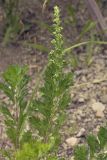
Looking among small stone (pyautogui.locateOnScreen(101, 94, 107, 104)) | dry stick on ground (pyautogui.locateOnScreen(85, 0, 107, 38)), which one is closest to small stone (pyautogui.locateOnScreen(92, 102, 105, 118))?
small stone (pyautogui.locateOnScreen(101, 94, 107, 104))

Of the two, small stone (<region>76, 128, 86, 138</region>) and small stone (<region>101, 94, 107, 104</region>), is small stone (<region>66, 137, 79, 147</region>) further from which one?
small stone (<region>101, 94, 107, 104</region>)

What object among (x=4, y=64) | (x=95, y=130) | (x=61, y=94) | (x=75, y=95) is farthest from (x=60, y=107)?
(x=4, y=64)

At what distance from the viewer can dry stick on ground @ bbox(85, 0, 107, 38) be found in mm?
2051

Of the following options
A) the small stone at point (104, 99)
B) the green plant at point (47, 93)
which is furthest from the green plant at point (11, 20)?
the green plant at point (47, 93)

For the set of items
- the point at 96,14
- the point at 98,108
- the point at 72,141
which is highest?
the point at 96,14

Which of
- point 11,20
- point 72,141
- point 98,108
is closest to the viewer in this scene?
point 72,141

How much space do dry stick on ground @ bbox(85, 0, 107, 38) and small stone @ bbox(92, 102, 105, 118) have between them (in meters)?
0.33

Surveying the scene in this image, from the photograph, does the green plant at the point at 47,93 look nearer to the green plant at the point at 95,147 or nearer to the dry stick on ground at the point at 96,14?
the green plant at the point at 95,147

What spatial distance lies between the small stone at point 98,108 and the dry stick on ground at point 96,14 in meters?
0.33

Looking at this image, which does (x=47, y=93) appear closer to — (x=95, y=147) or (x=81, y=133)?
(x=95, y=147)

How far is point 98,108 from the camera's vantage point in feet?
6.91

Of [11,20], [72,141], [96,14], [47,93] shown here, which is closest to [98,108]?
[72,141]

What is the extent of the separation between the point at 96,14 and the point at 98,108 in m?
0.40

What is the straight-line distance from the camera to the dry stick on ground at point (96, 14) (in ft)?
6.73
